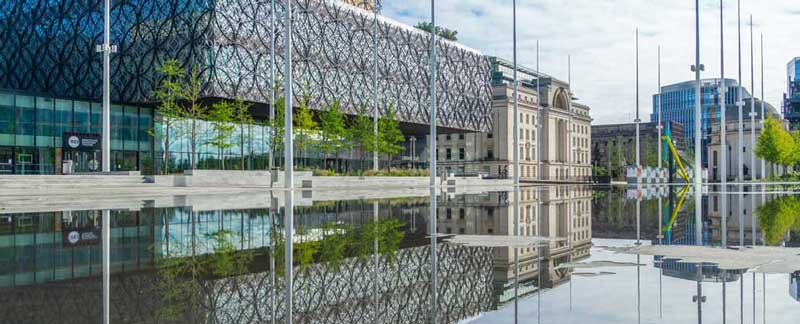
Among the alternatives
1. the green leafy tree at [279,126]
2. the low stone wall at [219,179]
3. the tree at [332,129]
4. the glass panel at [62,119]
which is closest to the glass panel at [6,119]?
the glass panel at [62,119]

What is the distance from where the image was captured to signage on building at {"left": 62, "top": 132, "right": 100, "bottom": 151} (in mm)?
51000

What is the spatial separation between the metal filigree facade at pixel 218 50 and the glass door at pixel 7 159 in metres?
6.87

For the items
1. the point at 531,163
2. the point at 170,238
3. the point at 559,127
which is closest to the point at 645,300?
the point at 170,238

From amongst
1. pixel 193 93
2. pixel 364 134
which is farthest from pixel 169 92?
pixel 364 134

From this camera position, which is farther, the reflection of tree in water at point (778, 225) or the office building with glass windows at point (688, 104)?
the office building with glass windows at point (688, 104)

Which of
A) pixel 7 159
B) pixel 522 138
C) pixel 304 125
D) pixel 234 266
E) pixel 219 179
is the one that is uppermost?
pixel 522 138

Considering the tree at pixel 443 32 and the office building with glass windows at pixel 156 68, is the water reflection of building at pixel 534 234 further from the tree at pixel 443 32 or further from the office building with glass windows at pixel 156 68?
the tree at pixel 443 32

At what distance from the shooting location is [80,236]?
39.5ft

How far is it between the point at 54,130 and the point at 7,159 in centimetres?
445

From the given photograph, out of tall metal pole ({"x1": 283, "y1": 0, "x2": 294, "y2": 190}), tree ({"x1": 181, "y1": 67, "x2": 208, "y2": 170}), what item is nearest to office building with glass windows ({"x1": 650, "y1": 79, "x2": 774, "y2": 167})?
tree ({"x1": 181, "y1": 67, "x2": 208, "y2": 170})

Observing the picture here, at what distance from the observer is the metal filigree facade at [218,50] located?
55.1 metres

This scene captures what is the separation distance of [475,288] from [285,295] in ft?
6.25

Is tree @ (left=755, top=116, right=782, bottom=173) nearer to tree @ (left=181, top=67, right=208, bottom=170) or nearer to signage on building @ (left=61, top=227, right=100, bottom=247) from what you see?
tree @ (left=181, top=67, right=208, bottom=170)

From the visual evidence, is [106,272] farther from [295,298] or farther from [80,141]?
[80,141]
